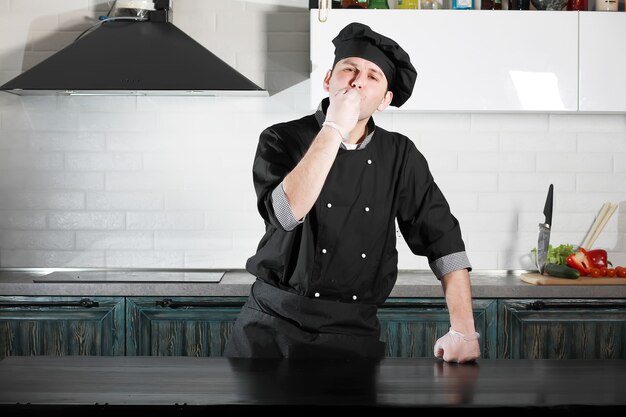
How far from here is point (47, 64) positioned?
390 cm

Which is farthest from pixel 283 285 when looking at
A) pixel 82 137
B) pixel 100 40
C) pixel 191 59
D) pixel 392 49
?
pixel 82 137

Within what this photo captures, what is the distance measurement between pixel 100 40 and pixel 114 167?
29.2 inches

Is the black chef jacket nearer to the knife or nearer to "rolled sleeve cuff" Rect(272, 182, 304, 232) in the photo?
"rolled sleeve cuff" Rect(272, 182, 304, 232)

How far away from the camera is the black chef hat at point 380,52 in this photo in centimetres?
262

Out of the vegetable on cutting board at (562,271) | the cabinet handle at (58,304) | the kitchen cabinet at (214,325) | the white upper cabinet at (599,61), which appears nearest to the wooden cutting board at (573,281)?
the vegetable on cutting board at (562,271)

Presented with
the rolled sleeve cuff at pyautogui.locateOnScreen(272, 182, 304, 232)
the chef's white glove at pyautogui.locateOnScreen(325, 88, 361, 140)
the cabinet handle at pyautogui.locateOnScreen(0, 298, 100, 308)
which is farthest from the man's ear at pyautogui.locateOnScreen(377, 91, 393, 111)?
the cabinet handle at pyautogui.locateOnScreen(0, 298, 100, 308)

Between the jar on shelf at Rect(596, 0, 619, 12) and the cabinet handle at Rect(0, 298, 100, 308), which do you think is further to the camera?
the jar on shelf at Rect(596, 0, 619, 12)

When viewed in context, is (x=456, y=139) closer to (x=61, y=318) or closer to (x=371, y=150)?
(x=371, y=150)

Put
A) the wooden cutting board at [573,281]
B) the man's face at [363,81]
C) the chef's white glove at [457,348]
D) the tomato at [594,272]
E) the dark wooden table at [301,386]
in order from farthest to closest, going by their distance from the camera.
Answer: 1. the tomato at [594,272]
2. the wooden cutting board at [573,281]
3. the man's face at [363,81]
4. the chef's white glove at [457,348]
5. the dark wooden table at [301,386]

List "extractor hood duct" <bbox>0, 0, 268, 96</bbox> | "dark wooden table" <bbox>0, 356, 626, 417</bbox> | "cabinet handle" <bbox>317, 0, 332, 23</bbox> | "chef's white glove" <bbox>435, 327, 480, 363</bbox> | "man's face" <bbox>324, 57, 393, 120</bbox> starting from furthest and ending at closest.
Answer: "extractor hood duct" <bbox>0, 0, 268, 96</bbox> < "cabinet handle" <bbox>317, 0, 332, 23</bbox> < "man's face" <bbox>324, 57, 393, 120</bbox> < "chef's white glove" <bbox>435, 327, 480, 363</bbox> < "dark wooden table" <bbox>0, 356, 626, 417</bbox>

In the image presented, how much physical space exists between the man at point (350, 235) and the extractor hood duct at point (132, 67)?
1.15 m

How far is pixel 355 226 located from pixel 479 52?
167cm

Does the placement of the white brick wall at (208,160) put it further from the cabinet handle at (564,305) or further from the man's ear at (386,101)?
the man's ear at (386,101)

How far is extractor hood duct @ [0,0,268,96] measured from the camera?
380 cm
